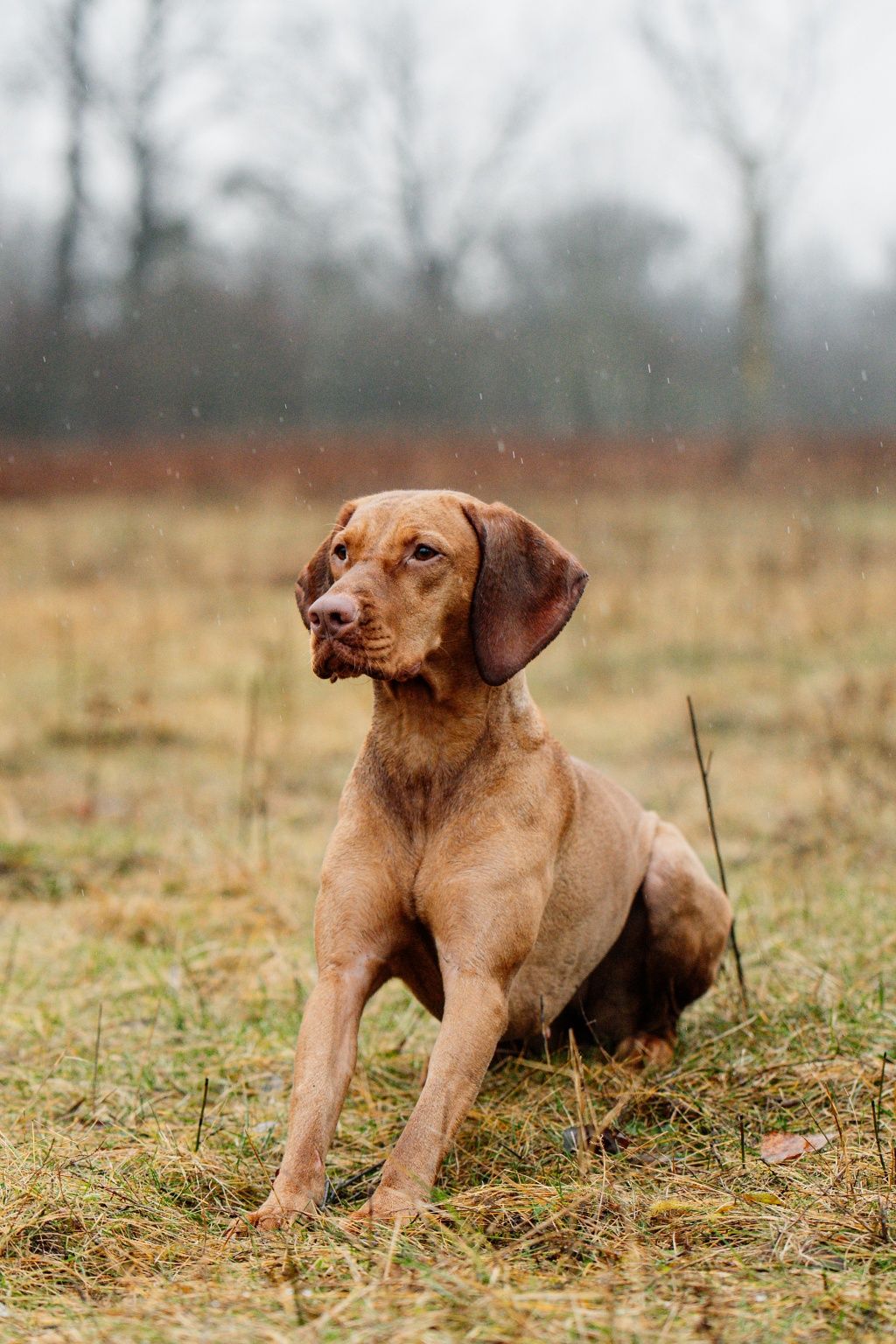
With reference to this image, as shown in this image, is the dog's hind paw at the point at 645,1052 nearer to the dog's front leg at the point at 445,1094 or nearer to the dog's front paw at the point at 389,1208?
the dog's front leg at the point at 445,1094

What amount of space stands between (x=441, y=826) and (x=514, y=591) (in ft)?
1.96

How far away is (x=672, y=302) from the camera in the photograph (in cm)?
2220

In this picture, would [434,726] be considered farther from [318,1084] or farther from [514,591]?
[318,1084]

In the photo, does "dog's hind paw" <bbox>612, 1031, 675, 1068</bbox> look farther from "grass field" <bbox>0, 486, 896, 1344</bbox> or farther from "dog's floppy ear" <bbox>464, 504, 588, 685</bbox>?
"dog's floppy ear" <bbox>464, 504, 588, 685</bbox>

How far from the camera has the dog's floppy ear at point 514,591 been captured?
3.27 meters

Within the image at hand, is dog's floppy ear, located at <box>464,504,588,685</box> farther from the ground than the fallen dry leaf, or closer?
farther from the ground

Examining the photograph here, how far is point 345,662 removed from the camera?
118 inches

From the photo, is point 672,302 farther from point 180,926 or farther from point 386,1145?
point 386,1145

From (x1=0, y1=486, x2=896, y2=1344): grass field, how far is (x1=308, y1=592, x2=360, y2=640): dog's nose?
114 cm

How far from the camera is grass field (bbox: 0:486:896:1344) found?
250 centimetres

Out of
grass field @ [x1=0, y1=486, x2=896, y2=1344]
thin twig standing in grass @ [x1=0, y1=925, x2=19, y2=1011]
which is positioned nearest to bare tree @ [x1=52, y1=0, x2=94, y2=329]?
grass field @ [x1=0, y1=486, x2=896, y2=1344]

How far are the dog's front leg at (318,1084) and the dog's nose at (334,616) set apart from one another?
75 centimetres

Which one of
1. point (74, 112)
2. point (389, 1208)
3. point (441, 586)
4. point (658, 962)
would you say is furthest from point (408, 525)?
point (74, 112)

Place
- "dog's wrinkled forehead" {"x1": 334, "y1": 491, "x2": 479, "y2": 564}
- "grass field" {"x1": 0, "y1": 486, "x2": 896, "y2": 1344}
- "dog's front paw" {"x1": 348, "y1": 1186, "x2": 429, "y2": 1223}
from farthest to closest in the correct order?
"dog's wrinkled forehead" {"x1": 334, "y1": 491, "x2": 479, "y2": 564}, "dog's front paw" {"x1": 348, "y1": 1186, "x2": 429, "y2": 1223}, "grass field" {"x1": 0, "y1": 486, "x2": 896, "y2": 1344}
